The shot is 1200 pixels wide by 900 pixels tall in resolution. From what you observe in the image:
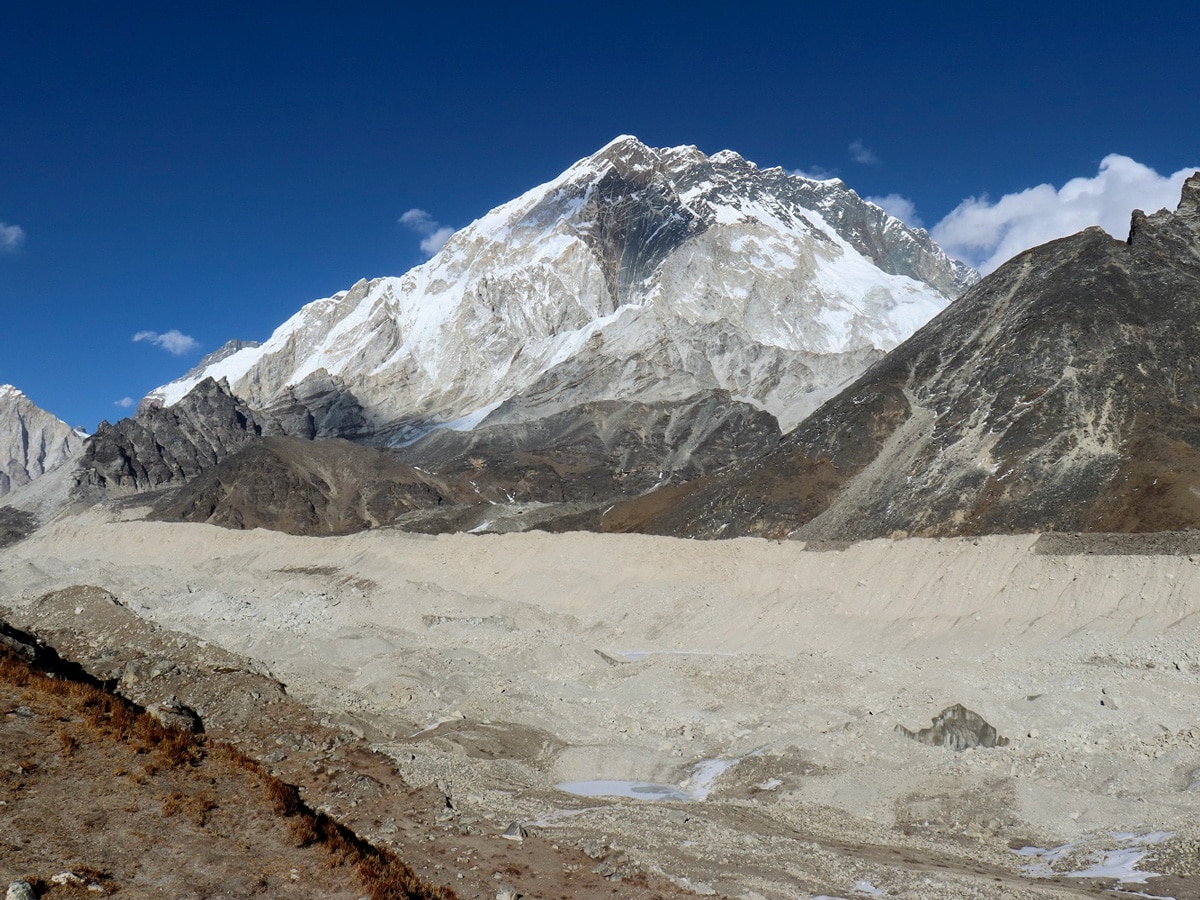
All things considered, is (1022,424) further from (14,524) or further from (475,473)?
(14,524)

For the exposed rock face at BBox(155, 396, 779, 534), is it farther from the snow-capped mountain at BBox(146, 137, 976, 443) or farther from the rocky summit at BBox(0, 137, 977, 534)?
the snow-capped mountain at BBox(146, 137, 976, 443)

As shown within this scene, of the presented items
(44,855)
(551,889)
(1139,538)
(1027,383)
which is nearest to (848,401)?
(1027,383)

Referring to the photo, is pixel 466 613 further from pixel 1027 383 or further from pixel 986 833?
pixel 1027 383

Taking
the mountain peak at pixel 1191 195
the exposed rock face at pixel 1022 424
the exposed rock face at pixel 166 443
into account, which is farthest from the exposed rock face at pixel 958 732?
the exposed rock face at pixel 166 443

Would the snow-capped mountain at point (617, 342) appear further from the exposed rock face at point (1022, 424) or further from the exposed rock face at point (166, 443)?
the exposed rock face at point (1022, 424)

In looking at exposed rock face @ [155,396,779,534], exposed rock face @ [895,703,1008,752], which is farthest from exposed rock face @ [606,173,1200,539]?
exposed rock face @ [155,396,779,534]

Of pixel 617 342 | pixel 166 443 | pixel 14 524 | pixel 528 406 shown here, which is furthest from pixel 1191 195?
pixel 14 524
